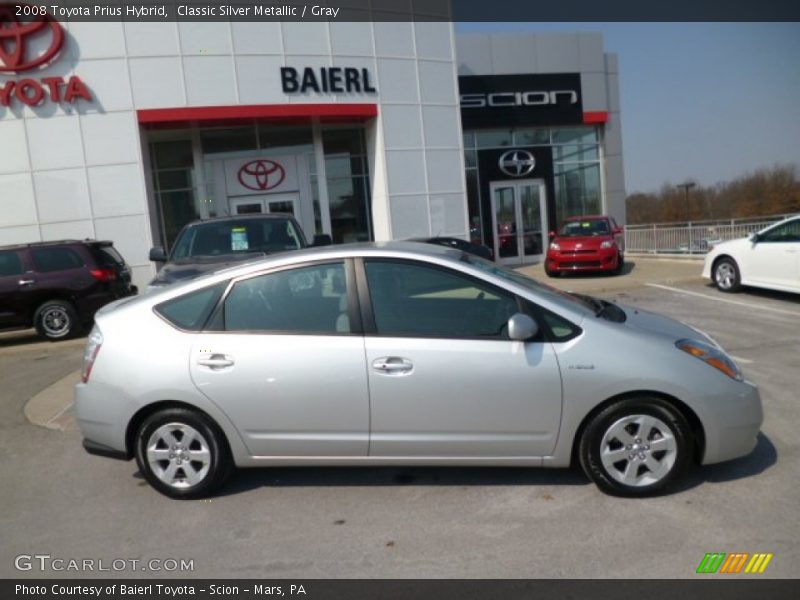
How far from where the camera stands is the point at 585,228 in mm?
16203

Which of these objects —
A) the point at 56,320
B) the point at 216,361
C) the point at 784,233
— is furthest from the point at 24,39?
the point at 784,233

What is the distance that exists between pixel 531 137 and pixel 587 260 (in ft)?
27.6

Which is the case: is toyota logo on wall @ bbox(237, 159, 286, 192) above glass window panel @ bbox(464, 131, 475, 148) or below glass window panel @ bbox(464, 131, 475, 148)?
below

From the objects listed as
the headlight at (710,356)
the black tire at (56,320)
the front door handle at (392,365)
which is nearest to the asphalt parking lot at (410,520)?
the headlight at (710,356)

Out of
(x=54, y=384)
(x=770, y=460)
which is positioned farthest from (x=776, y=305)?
(x=54, y=384)

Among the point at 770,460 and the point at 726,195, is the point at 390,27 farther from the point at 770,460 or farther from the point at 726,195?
the point at 726,195

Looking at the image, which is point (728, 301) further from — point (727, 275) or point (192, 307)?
point (192, 307)

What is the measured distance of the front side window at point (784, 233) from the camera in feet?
32.7

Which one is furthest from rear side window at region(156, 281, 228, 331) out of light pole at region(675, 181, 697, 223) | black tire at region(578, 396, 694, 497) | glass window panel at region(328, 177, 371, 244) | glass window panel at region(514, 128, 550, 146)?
light pole at region(675, 181, 697, 223)

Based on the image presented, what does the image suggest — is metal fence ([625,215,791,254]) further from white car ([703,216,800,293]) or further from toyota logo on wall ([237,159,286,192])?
toyota logo on wall ([237,159,286,192])

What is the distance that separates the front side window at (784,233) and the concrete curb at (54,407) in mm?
11020

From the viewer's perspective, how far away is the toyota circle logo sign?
1415 cm

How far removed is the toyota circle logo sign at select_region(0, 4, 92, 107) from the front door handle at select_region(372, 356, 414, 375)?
14.4 meters

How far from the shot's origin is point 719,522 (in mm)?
3264
